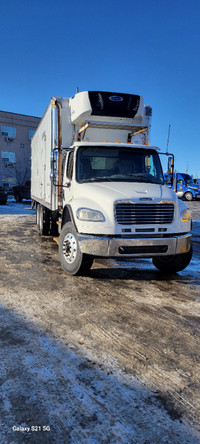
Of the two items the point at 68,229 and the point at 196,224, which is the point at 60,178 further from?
the point at 196,224

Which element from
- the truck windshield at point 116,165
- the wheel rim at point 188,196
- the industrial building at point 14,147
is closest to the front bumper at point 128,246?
the truck windshield at point 116,165

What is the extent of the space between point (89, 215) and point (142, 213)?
32.8 inches

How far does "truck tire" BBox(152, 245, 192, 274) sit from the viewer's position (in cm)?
577

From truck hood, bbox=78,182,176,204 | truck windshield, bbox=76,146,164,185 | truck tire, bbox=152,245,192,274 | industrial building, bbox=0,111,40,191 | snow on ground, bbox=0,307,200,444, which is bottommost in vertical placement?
snow on ground, bbox=0,307,200,444

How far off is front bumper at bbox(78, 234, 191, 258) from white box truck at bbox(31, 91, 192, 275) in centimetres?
2

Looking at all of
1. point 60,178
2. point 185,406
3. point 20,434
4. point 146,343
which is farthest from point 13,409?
point 60,178

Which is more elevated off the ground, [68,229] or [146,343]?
[68,229]

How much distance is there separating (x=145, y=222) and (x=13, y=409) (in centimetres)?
341

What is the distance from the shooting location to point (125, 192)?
520 cm

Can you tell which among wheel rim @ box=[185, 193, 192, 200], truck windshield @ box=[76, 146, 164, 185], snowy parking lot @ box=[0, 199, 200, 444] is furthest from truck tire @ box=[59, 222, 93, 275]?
wheel rim @ box=[185, 193, 192, 200]

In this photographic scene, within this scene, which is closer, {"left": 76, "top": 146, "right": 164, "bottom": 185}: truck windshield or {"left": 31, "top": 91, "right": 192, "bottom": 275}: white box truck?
{"left": 31, "top": 91, "right": 192, "bottom": 275}: white box truck

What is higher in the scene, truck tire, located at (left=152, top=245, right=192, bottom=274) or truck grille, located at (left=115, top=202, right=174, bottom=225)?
truck grille, located at (left=115, top=202, right=174, bottom=225)

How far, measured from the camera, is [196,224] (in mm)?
14227

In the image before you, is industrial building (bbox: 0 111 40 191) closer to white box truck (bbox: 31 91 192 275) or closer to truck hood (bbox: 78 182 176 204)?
white box truck (bbox: 31 91 192 275)
